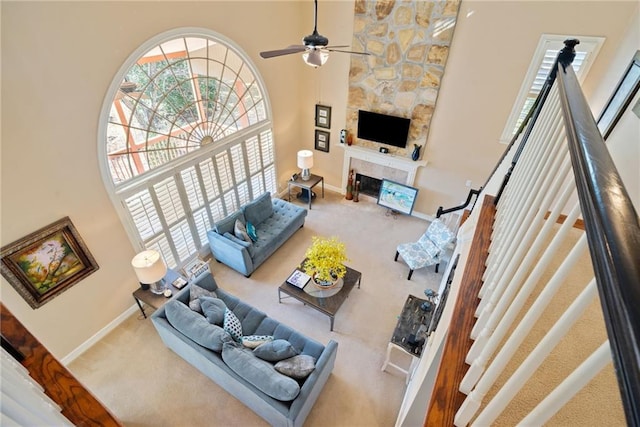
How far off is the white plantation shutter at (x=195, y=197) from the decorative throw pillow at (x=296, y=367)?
258 cm

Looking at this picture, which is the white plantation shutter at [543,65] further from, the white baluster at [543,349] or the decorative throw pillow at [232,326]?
the decorative throw pillow at [232,326]

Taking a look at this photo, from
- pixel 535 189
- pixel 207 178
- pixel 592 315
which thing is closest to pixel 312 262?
pixel 207 178

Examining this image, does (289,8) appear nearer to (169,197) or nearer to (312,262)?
(169,197)

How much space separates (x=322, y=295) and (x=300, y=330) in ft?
1.89

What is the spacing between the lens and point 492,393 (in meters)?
1.18

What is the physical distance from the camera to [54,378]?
1033 millimetres

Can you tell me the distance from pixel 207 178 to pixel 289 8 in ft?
10.7

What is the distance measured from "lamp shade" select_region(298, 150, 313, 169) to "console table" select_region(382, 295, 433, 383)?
3.57m

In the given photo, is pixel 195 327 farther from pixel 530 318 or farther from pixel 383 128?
pixel 383 128

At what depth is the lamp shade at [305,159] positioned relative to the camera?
639cm

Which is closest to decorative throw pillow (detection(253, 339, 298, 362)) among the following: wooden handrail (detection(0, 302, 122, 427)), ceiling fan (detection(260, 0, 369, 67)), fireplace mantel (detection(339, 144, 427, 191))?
wooden handrail (detection(0, 302, 122, 427))

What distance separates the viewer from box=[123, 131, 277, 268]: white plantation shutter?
163 inches

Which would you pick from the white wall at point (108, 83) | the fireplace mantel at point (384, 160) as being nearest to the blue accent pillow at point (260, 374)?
the white wall at point (108, 83)

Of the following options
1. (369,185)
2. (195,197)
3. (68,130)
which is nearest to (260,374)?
(195,197)
